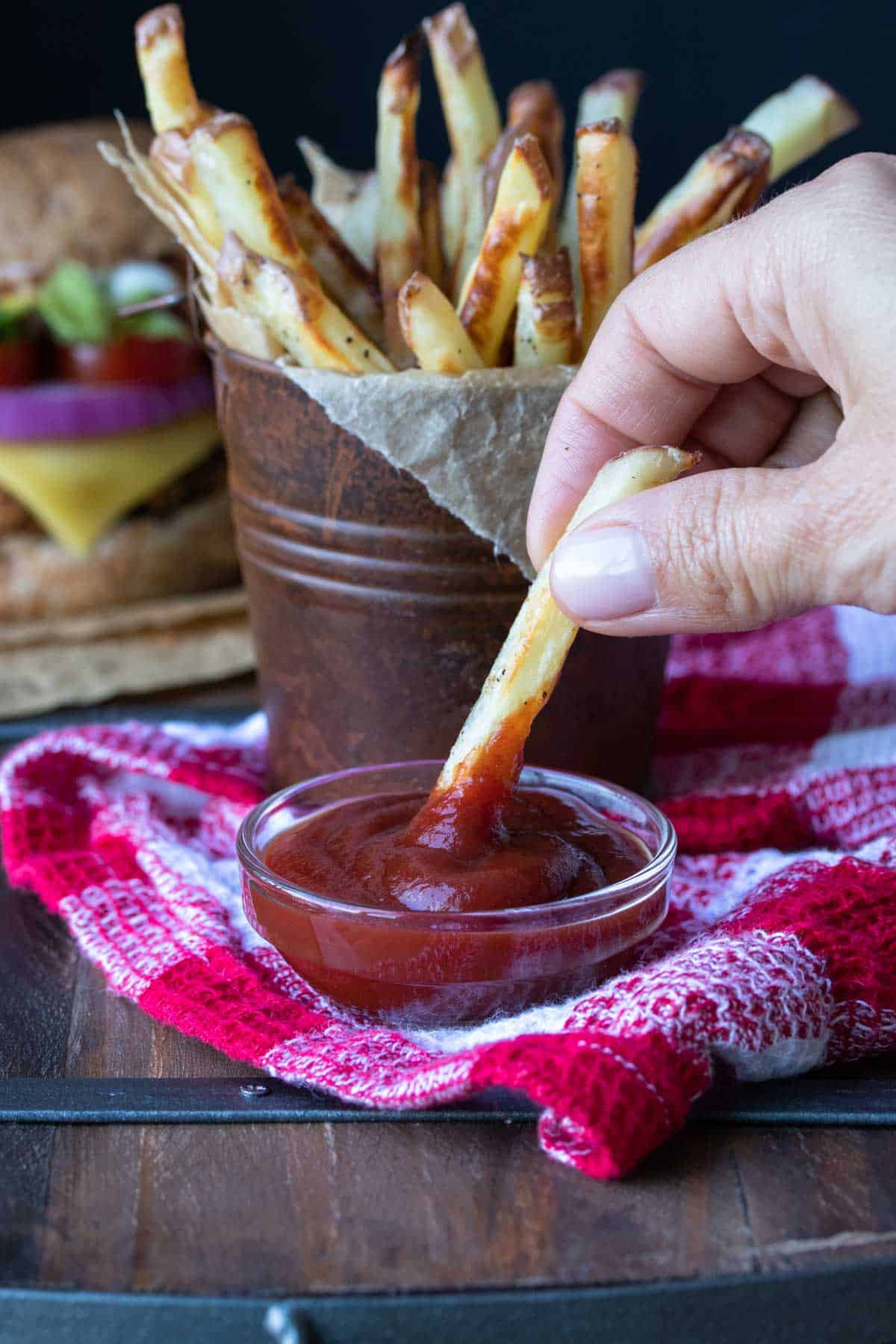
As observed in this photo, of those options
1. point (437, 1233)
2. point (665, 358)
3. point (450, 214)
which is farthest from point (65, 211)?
point (437, 1233)

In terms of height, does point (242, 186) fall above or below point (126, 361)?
above


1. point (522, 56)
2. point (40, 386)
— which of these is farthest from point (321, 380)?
point (522, 56)

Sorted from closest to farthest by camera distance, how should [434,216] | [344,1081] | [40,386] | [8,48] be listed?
[344,1081]
[434,216]
[40,386]
[8,48]

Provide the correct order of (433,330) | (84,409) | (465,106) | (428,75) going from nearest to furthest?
(433,330) → (465,106) → (84,409) → (428,75)

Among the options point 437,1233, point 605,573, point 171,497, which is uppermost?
point 605,573

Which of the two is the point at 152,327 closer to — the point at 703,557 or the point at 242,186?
the point at 242,186

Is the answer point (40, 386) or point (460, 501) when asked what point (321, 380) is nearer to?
point (460, 501)

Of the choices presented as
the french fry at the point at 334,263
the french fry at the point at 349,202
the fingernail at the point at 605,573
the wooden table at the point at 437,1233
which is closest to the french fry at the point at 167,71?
the french fry at the point at 334,263
